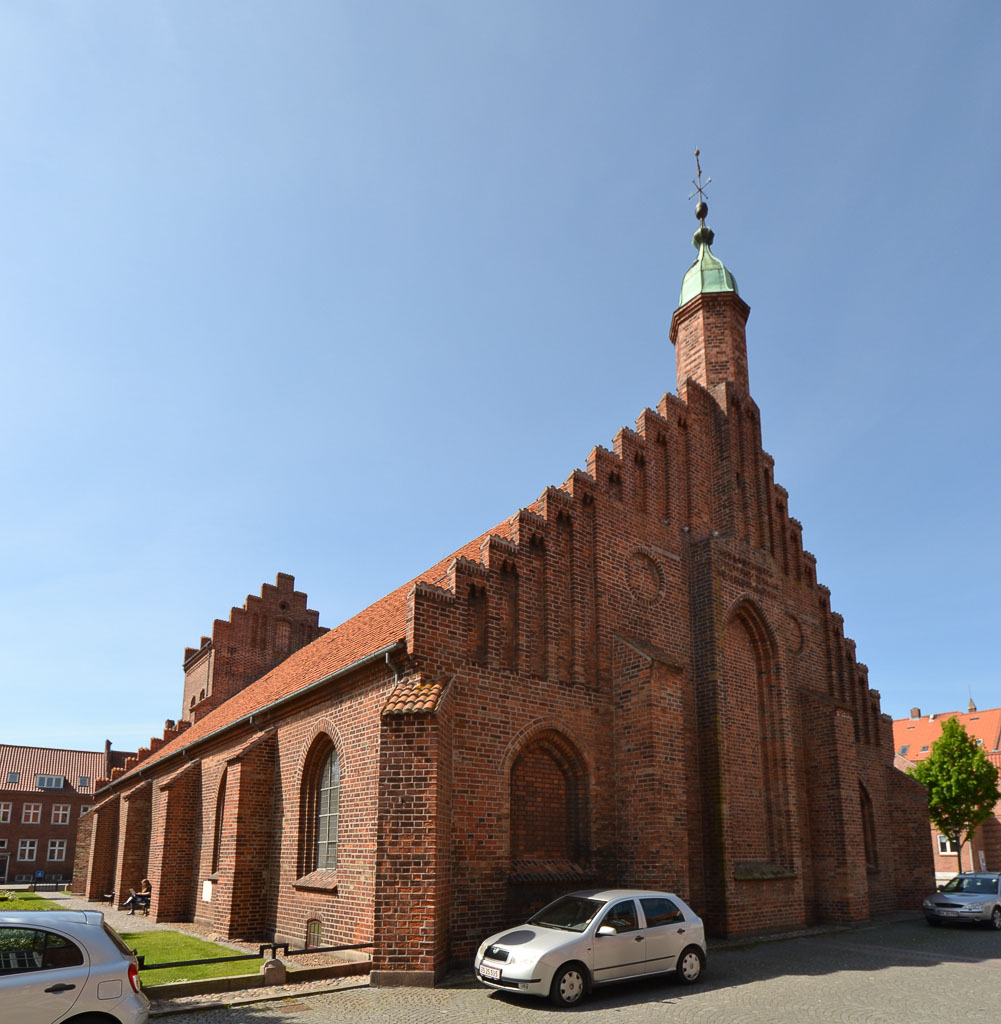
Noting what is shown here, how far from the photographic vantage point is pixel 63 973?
24.1 feet

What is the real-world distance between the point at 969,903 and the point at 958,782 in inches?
859

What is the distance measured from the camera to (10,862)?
57.1 m

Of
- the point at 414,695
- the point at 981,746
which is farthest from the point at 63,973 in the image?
the point at 981,746

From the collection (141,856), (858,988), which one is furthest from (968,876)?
(141,856)

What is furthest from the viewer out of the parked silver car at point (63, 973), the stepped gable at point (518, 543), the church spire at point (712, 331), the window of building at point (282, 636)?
the window of building at point (282, 636)

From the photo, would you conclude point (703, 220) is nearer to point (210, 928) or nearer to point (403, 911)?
point (403, 911)

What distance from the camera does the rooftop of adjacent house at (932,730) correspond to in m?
51.9

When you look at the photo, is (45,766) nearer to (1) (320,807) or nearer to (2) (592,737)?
(1) (320,807)

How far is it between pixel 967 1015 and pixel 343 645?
537 inches

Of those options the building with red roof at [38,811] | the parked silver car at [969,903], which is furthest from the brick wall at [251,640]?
the building with red roof at [38,811]

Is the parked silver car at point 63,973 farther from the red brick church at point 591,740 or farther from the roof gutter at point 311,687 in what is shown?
the roof gutter at point 311,687

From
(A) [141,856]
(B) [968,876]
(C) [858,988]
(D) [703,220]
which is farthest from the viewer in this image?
(A) [141,856]

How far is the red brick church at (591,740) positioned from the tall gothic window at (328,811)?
0.21 feet

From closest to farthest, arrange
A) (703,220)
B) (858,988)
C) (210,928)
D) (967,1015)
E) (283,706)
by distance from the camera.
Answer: (967,1015), (858,988), (283,706), (210,928), (703,220)
